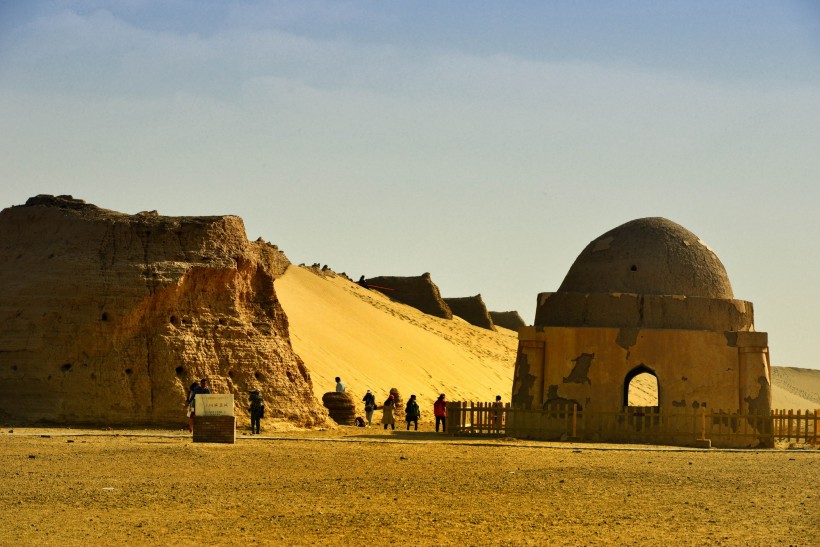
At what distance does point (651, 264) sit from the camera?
82.0 ft

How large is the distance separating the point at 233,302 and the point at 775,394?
2175 inches

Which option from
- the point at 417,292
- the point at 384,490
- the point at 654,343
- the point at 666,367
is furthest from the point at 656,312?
the point at 417,292

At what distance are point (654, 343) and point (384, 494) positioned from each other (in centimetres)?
1159

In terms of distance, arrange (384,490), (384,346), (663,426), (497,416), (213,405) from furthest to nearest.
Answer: (384,346)
(497,416)
(663,426)
(213,405)
(384,490)

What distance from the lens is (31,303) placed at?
2286cm

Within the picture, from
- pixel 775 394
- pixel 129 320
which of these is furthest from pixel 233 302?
pixel 775 394

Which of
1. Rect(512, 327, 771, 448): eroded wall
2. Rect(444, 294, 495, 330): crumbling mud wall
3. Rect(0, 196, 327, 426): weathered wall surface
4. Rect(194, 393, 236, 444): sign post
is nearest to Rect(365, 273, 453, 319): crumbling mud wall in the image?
Rect(444, 294, 495, 330): crumbling mud wall

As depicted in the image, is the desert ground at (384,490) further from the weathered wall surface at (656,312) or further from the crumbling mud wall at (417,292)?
the crumbling mud wall at (417,292)

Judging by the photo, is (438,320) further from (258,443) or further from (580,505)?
(580,505)

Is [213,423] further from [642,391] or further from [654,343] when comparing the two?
[642,391]

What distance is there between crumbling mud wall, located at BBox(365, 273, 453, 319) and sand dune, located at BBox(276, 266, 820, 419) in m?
0.84

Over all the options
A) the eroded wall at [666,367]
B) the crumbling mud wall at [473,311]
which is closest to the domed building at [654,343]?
the eroded wall at [666,367]

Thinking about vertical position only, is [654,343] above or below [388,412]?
above

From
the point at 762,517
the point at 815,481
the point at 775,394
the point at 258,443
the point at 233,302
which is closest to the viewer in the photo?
the point at 762,517
